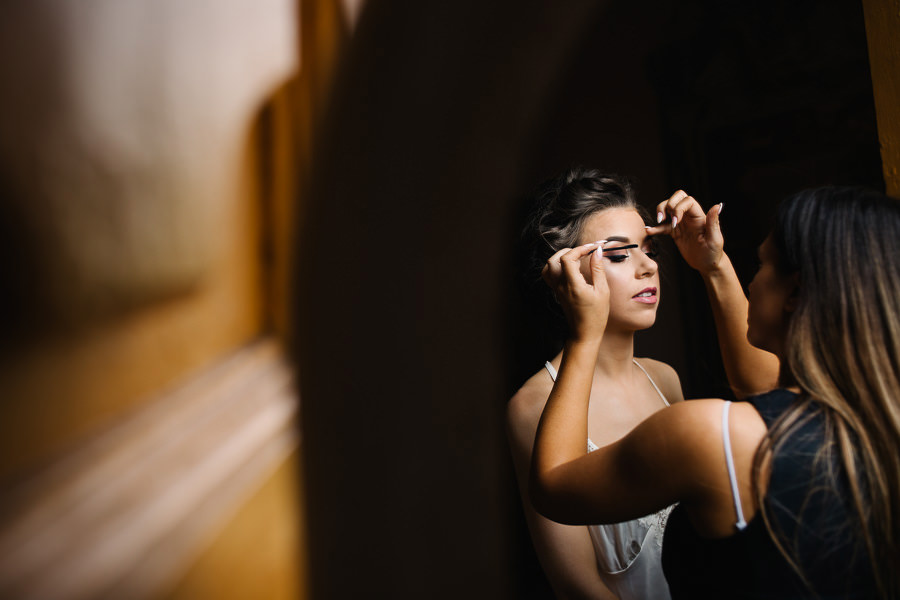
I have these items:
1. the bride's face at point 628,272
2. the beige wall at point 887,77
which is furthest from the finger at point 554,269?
the beige wall at point 887,77

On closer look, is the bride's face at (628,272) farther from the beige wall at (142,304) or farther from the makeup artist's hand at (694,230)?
the beige wall at (142,304)

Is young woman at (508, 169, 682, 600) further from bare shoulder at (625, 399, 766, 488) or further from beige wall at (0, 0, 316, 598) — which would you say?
beige wall at (0, 0, 316, 598)

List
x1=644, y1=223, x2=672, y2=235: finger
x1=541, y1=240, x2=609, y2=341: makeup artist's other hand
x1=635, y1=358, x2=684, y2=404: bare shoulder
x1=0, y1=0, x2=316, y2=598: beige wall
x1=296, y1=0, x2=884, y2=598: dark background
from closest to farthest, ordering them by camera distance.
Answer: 1. x1=0, y1=0, x2=316, y2=598: beige wall
2. x1=296, y1=0, x2=884, y2=598: dark background
3. x1=541, y1=240, x2=609, y2=341: makeup artist's other hand
4. x1=644, y1=223, x2=672, y2=235: finger
5. x1=635, y1=358, x2=684, y2=404: bare shoulder

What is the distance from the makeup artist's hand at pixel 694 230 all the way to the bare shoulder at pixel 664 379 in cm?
38

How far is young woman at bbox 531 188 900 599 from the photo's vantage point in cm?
79

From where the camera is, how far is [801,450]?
2.61ft

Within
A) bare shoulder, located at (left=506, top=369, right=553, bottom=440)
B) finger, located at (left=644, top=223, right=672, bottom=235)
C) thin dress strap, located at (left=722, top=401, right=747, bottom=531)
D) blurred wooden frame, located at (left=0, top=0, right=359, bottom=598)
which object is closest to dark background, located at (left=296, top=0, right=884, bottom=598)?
blurred wooden frame, located at (left=0, top=0, right=359, bottom=598)

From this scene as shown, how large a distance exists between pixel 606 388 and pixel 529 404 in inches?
9.4

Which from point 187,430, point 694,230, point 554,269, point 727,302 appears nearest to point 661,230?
point 694,230

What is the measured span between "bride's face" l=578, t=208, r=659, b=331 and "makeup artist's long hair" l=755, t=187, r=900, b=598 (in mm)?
548

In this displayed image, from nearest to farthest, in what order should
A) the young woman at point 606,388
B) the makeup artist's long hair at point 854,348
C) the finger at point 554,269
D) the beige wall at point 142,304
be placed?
the beige wall at point 142,304, the makeup artist's long hair at point 854,348, the finger at point 554,269, the young woman at point 606,388

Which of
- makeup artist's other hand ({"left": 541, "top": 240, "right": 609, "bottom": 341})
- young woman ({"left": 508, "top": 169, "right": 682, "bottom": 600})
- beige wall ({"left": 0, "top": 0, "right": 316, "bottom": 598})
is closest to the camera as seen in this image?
beige wall ({"left": 0, "top": 0, "right": 316, "bottom": 598})

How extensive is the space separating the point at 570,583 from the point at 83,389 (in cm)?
107

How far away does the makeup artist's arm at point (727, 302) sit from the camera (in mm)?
1393
